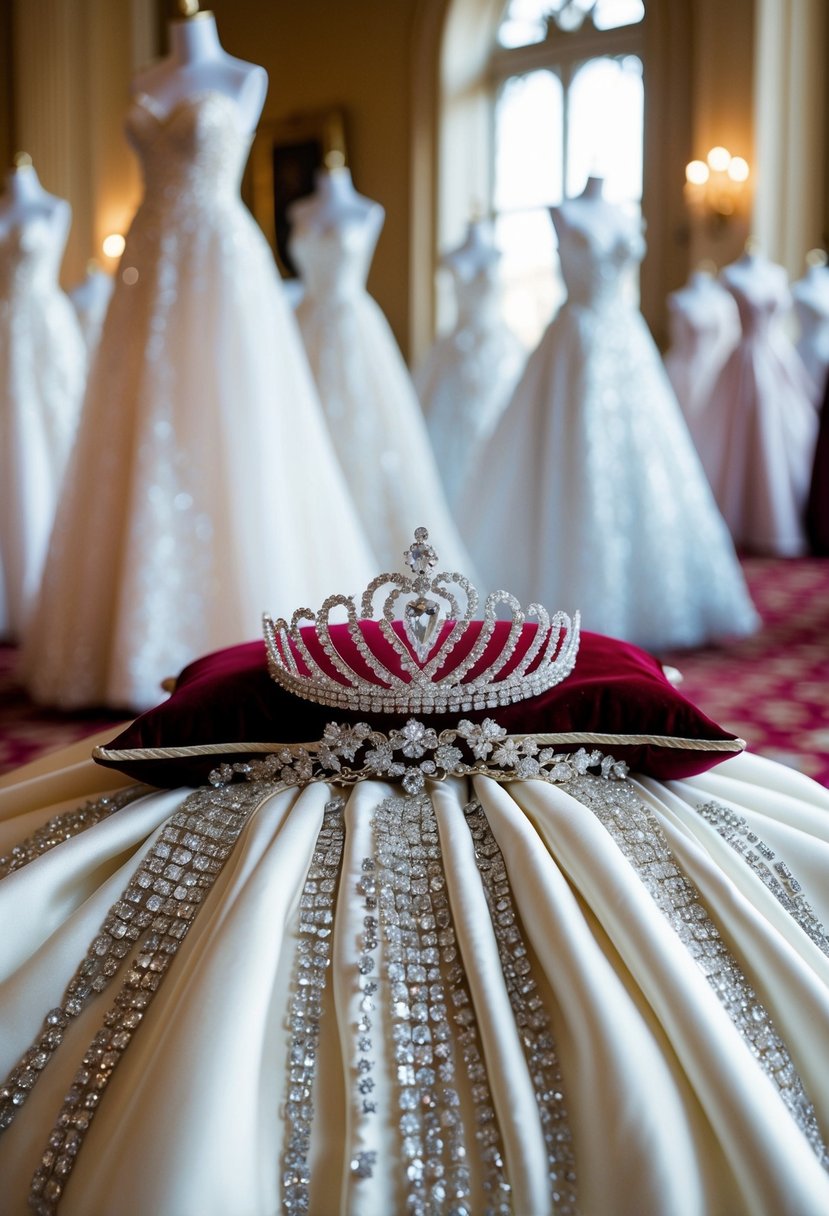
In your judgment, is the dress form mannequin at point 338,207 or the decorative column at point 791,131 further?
the decorative column at point 791,131

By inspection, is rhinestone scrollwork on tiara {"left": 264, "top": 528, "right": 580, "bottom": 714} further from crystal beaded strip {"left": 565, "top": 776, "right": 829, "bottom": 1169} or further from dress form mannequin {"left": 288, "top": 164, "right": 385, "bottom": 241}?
dress form mannequin {"left": 288, "top": 164, "right": 385, "bottom": 241}

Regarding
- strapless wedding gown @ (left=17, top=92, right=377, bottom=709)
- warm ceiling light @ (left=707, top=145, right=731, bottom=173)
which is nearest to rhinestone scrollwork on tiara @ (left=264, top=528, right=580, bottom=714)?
strapless wedding gown @ (left=17, top=92, right=377, bottom=709)

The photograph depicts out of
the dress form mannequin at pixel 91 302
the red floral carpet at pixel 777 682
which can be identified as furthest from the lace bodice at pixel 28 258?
the red floral carpet at pixel 777 682

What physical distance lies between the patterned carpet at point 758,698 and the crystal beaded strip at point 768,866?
1.03m

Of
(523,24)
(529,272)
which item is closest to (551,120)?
(523,24)

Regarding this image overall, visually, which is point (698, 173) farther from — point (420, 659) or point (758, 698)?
point (420, 659)

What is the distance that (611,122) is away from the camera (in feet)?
29.3

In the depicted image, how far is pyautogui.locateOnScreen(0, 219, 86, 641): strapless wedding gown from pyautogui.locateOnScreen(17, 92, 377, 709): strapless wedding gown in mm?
1192

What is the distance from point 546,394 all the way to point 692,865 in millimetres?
2945

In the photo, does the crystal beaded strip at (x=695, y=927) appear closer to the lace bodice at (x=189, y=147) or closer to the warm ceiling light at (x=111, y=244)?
the lace bodice at (x=189, y=147)

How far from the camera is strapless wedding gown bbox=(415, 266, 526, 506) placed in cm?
603

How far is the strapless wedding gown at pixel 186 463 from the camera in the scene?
9.16ft

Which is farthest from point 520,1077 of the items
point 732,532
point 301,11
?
point 301,11

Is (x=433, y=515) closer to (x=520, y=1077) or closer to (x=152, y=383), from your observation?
(x=152, y=383)
